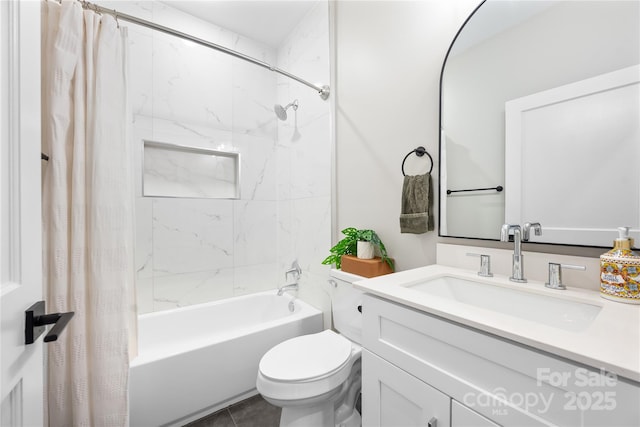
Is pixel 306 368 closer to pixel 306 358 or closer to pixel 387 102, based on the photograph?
pixel 306 358

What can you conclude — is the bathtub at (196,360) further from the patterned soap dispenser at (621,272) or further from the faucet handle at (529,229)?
the patterned soap dispenser at (621,272)

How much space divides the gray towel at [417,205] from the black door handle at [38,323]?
122 cm

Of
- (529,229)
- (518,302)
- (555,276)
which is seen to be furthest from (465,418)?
(529,229)

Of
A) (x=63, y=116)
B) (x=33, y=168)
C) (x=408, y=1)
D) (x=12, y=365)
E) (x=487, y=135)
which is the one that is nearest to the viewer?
(x=12, y=365)

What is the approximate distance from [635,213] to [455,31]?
0.98 metres

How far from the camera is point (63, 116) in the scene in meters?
0.98

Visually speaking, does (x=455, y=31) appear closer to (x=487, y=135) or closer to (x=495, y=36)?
(x=495, y=36)

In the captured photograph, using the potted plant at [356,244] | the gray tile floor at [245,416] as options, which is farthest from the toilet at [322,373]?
the gray tile floor at [245,416]

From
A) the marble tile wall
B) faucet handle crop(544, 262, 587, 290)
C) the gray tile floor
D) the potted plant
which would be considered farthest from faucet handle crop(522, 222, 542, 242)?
the gray tile floor

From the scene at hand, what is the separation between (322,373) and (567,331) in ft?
2.80

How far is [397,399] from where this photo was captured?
81 centimetres

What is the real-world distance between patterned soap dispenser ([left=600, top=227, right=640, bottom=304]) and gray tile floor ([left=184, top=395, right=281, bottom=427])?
5.18 feet

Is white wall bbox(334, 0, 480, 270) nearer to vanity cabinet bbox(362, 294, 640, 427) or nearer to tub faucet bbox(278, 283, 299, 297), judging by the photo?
vanity cabinet bbox(362, 294, 640, 427)

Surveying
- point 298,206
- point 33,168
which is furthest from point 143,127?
point 33,168
